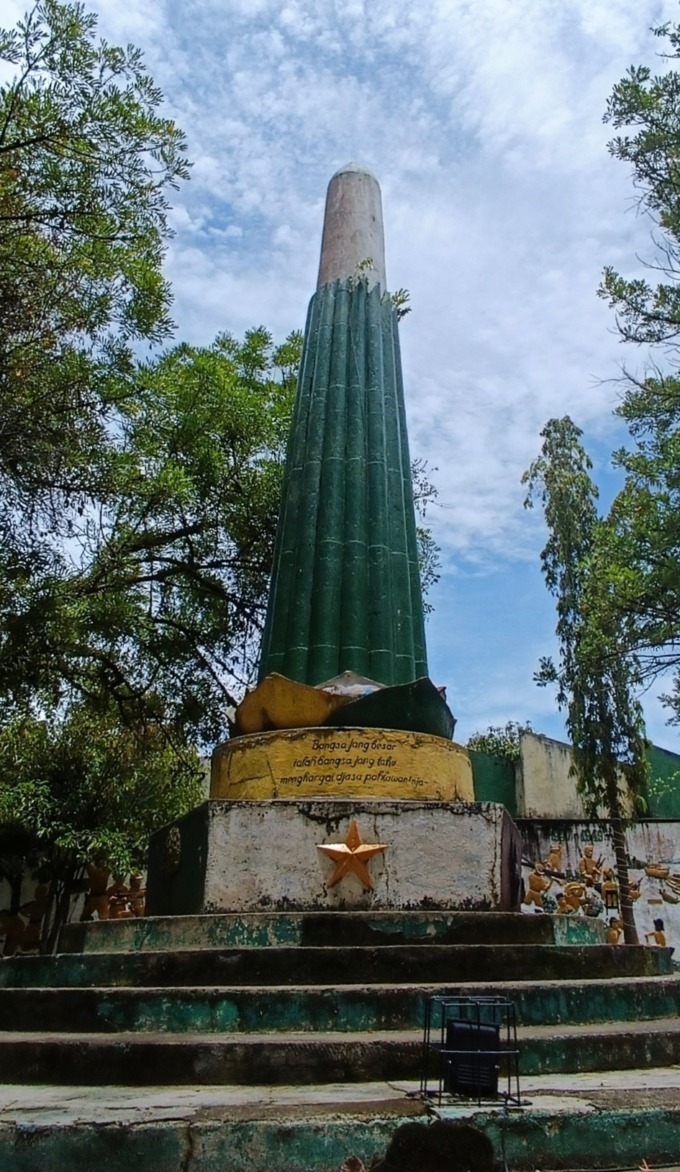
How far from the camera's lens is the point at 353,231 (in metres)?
8.37

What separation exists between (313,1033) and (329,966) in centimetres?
54

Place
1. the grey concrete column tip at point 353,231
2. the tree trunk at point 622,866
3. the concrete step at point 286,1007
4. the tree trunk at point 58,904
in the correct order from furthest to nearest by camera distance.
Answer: the tree trunk at point 622,866 < the tree trunk at point 58,904 < the grey concrete column tip at point 353,231 < the concrete step at point 286,1007

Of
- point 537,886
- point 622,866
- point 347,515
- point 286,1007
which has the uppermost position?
point 347,515

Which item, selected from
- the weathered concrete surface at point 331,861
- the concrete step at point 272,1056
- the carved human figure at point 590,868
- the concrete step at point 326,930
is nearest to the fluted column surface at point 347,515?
the weathered concrete surface at point 331,861

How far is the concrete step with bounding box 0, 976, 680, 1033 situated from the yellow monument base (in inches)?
65.3

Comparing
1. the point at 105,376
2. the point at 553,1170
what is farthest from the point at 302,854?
the point at 105,376

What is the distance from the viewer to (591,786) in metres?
14.4

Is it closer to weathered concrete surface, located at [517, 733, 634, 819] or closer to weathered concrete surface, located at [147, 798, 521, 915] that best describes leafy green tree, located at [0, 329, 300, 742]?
weathered concrete surface, located at [147, 798, 521, 915]

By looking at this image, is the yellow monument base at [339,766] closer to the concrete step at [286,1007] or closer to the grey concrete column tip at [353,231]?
the concrete step at [286,1007]

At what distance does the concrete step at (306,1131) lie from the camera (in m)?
2.57

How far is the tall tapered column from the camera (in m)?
6.42

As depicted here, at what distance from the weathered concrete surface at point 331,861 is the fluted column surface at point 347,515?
1.37 meters

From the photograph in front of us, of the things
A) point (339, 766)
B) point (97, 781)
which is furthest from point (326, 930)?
point (97, 781)

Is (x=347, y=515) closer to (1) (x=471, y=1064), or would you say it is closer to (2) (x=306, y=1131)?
(1) (x=471, y=1064)
